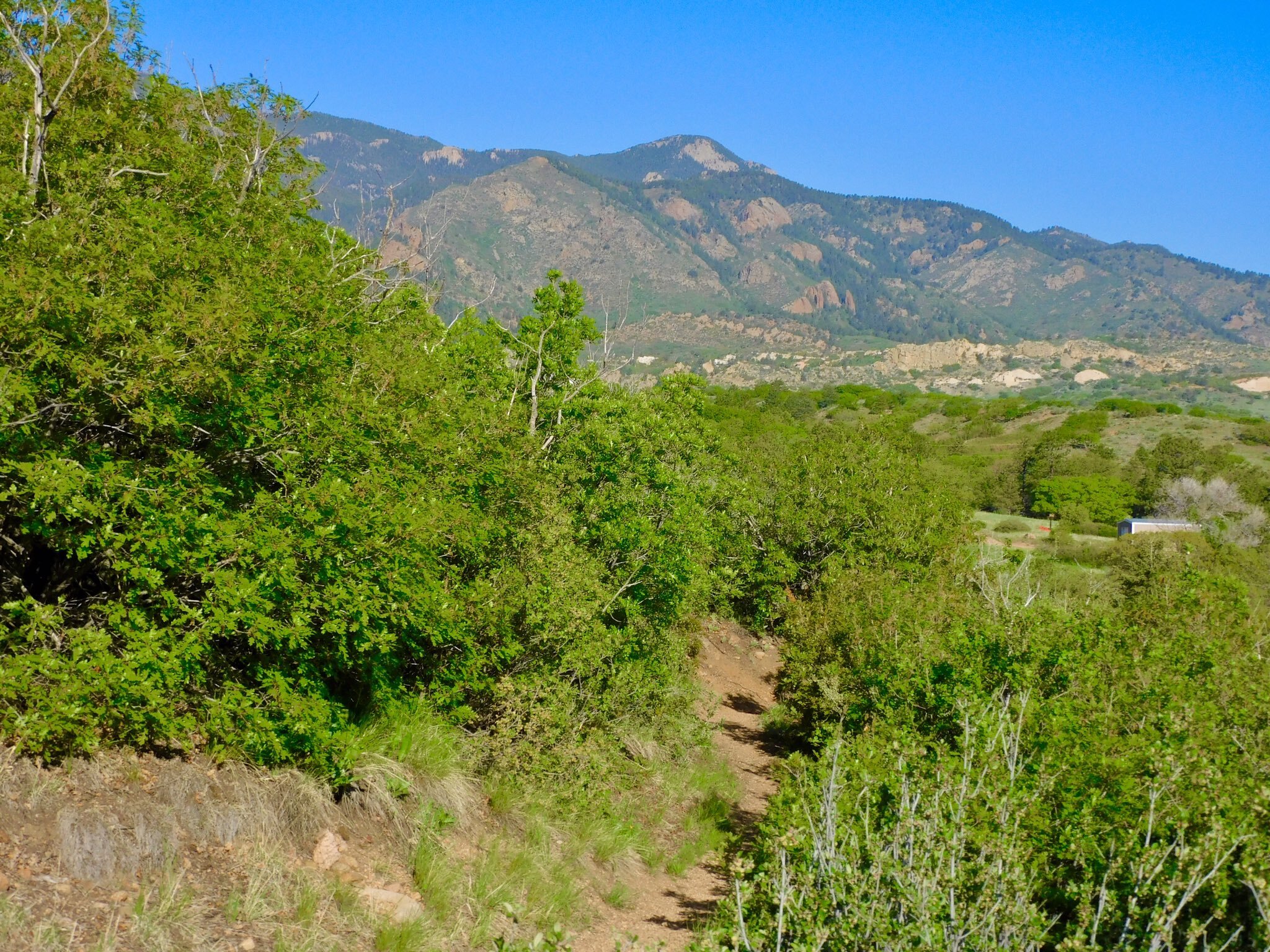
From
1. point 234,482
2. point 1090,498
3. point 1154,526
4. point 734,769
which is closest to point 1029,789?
point 234,482

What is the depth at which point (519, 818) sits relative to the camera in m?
11.9

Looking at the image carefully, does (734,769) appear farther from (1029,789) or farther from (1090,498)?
(1090,498)

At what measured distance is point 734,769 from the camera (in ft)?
62.1

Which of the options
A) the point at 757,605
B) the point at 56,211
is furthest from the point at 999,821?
the point at 757,605

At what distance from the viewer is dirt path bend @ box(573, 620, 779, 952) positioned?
1095 centimetres

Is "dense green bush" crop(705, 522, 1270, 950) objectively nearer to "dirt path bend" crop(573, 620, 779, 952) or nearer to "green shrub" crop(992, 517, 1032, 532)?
"dirt path bend" crop(573, 620, 779, 952)

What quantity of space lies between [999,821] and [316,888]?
19.7 ft

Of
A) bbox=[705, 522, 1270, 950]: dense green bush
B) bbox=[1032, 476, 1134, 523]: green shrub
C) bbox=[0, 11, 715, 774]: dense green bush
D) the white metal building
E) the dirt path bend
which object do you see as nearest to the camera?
bbox=[705, 522, 1270, 950]: dense green bush

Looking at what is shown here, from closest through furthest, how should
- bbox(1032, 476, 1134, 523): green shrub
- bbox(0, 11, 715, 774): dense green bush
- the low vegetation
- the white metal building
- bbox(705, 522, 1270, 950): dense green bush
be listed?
bbox(705, 522, 1270, 950): dense green bush < the low vegetation < bbox(0, 11, 715, 774): dense green bush < the white metal building < bbox(1032, 476, 1134, 523): green shrub

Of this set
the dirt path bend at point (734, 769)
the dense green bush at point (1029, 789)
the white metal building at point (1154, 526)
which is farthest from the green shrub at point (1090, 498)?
the dense green bush at point (1029, 789)

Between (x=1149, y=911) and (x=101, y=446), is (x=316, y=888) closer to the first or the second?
(x=101, y=446)

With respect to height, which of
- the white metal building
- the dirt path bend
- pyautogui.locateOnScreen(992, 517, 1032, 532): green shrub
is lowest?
the dirt path bend

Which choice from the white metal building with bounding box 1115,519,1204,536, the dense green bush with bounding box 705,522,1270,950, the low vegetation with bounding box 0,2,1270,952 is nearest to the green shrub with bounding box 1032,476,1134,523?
the white metal building with bounding box 1115,519,1204,536

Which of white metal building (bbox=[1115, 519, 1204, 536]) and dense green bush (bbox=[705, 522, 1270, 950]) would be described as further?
white metal building (bbox=[1115, 519, 1204, 536])
